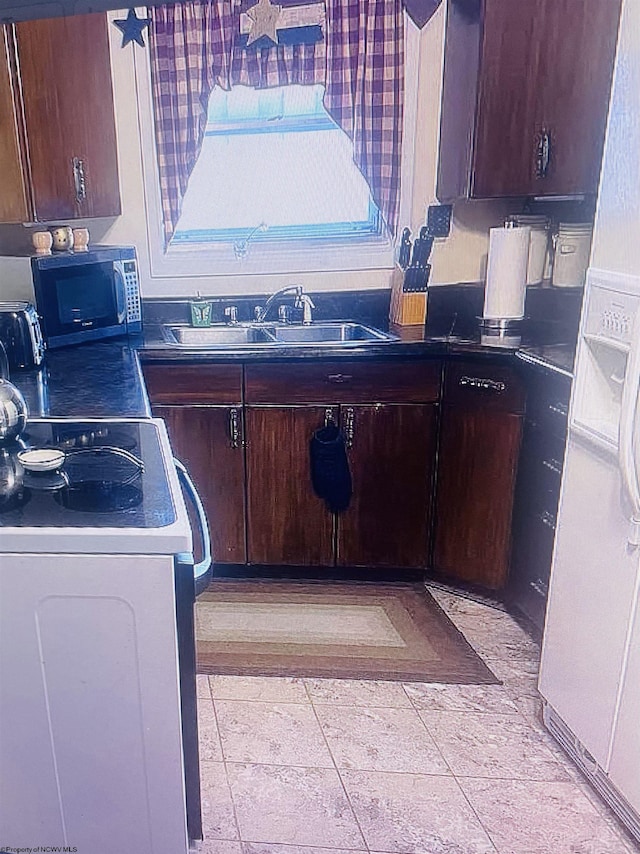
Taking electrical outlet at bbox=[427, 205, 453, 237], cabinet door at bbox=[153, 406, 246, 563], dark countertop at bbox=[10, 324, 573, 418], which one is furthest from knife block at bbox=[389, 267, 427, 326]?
cabinet door at bbox=[153, 406, 246, 563]

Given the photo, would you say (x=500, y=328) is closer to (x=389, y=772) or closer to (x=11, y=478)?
(x=389, y=772)

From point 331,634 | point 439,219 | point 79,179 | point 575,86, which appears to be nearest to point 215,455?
point 331,634

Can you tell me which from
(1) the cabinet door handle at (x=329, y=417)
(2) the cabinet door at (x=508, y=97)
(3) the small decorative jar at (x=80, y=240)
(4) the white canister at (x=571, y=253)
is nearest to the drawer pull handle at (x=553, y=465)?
(1) the cabinet door handle at (x=329, y=417)

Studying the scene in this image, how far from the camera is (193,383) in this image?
2422 millimetres

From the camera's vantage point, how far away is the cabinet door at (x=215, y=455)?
2451mm

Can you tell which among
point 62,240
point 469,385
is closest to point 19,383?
point 62,240

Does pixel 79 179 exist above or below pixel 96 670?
above

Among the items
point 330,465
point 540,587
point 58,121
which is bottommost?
point 540,587

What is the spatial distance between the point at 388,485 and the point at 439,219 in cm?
115

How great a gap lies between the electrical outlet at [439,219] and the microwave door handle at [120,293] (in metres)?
1.26

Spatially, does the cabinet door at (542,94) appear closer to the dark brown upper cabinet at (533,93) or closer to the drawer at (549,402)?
the dark brown upper cabinet at (533,93)

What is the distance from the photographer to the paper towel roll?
2525 mm

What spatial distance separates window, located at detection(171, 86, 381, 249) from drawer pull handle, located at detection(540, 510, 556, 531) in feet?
4.75

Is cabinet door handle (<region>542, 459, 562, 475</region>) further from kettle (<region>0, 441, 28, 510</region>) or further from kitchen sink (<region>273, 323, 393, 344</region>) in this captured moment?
kettle (<region>0, 441, 28, 510</region>)
